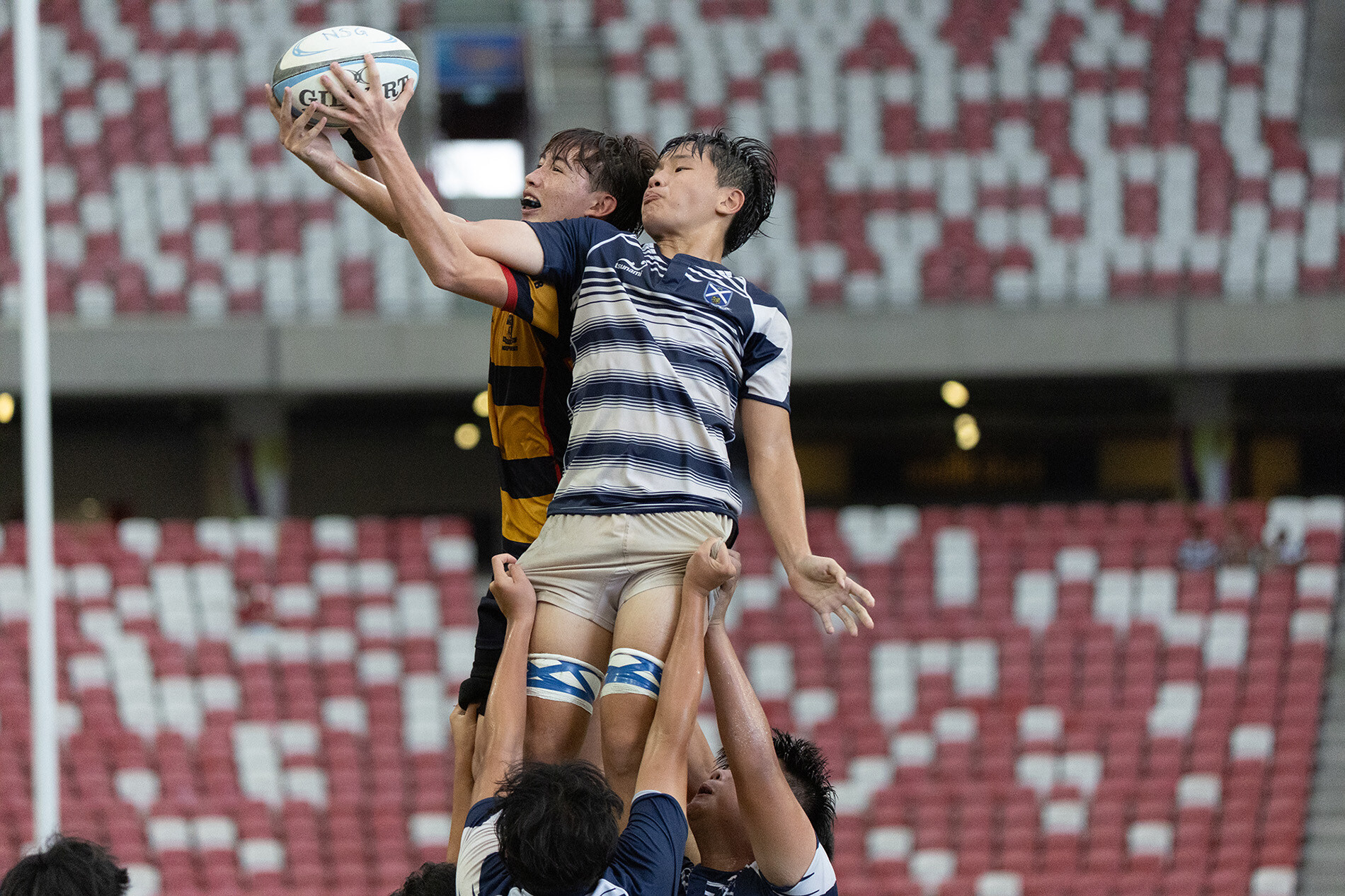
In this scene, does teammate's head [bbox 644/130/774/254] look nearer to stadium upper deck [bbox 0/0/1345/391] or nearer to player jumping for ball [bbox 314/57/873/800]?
player jumping for ball [bbox 314/57/873/800]

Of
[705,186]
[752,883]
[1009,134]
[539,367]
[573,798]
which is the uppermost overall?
[1009,134]

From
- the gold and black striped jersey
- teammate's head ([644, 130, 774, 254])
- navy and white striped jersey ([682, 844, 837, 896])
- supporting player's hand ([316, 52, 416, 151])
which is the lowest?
navy and white striped jersey ([682, 844, 837, 896])

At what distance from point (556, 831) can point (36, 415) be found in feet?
17.8

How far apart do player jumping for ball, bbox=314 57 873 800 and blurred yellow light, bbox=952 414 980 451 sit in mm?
13486

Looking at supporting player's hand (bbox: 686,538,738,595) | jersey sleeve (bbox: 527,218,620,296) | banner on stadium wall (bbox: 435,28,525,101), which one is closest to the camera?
supporting player's hand (bbox: 686,538,738,595)

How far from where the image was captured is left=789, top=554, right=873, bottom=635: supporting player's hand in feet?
9.64

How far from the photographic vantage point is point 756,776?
122 inches

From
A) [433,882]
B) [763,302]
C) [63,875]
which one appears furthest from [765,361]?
[63,875]

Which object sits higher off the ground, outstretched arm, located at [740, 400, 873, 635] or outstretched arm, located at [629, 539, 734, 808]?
outstretched arm, located at [740, 400, 873, 635]

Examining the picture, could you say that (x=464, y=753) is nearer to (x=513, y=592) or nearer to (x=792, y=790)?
(x=513, y=592)

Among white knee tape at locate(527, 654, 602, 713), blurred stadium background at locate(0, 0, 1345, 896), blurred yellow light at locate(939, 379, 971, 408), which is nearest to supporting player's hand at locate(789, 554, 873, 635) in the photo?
white knee tape at locate(527, 654, 602, 713)

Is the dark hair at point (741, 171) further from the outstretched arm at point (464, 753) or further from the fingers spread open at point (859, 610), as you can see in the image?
the outstretched arm at point (464, 753)

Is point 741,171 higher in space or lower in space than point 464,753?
higher

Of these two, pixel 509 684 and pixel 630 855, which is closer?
pixel 630 855
